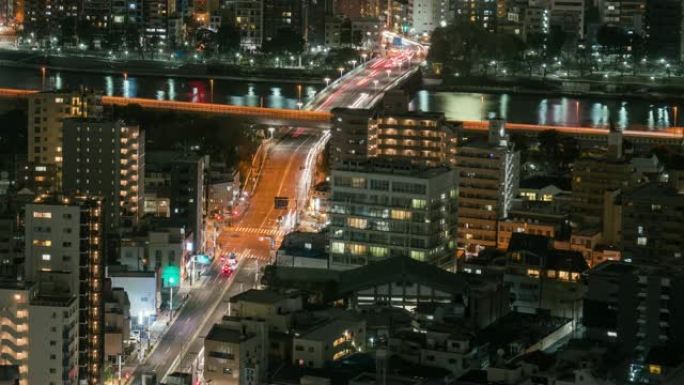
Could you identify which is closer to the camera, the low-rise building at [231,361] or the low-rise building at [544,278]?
the low-rise building at [231,361]

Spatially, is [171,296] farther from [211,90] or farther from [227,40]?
[227,40]

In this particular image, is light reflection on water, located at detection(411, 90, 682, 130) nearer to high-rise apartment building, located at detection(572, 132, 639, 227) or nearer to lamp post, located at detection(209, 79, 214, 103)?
Result: lamp post, located at detection(209, 79, 214, 103)

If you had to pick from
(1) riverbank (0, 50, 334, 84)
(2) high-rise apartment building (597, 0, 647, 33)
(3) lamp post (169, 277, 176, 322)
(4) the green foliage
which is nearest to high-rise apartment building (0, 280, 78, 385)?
(3) lamp post (169, 277, 176, 322)

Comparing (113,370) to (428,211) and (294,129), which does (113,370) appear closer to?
(428,211)

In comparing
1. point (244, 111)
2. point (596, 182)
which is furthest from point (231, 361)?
point (244, 111)

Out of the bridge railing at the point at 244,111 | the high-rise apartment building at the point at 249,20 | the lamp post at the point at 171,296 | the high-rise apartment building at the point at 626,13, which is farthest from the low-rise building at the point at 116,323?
the high-rise apartment building at the point at 626,13

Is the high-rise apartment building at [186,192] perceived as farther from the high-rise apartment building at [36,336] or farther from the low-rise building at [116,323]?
the high-rise apartment building at [36,336]
